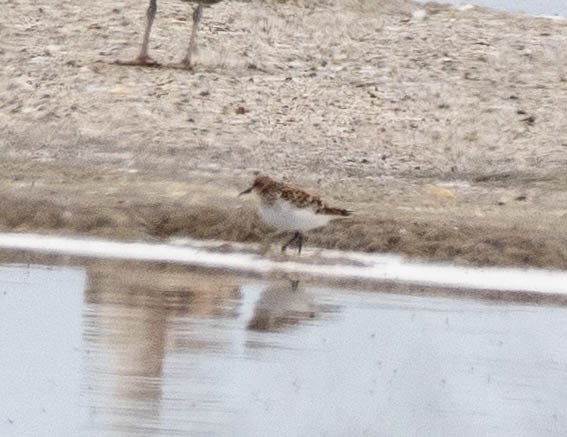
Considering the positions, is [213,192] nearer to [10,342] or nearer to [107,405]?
[10,342]

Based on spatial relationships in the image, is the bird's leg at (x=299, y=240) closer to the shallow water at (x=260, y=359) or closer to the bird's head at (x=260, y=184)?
the bird's head at (x=260, y=184)

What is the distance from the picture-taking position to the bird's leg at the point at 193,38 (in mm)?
18047

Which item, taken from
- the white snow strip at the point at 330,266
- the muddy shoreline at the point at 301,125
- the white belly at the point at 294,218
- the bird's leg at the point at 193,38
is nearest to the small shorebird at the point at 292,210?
the white belly at the point at 294,218

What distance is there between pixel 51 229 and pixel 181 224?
34.7 inches

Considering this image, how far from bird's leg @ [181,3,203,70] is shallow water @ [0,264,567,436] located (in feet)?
18.2

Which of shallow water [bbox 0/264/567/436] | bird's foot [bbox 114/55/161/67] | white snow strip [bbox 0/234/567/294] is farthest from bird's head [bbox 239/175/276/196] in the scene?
bird's foot [bbox 114/55/161/67]

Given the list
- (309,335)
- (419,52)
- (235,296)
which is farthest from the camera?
(419,52)

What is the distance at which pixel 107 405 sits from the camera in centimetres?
908

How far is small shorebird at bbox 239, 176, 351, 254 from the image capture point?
13352mm

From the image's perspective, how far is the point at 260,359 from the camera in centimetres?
1016

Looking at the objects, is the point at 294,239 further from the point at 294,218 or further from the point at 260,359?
the point at 260,359

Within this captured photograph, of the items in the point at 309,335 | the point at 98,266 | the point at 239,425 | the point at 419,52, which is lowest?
the point at 419,52

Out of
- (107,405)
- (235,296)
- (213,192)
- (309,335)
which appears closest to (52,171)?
(213,192)

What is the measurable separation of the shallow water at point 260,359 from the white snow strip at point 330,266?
1.62ft
